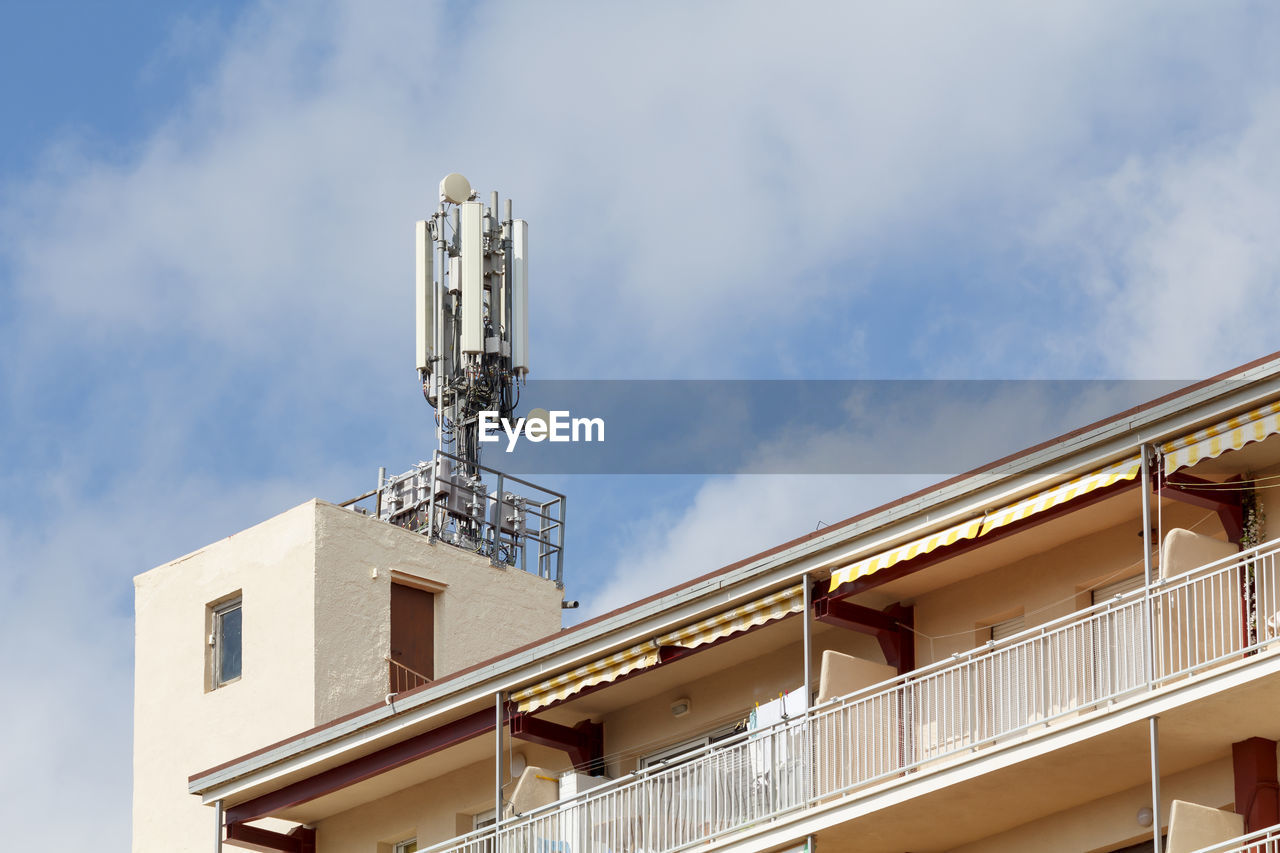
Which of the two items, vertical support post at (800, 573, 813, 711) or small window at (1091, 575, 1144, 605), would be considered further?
vertical support post at (800, 573, 813, 711)

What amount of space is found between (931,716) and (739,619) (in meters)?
2.30

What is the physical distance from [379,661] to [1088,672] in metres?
15.3

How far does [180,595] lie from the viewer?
3622cm

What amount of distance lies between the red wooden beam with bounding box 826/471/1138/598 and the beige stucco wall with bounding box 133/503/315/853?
11897 mm

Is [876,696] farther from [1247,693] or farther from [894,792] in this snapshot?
[1247,693]

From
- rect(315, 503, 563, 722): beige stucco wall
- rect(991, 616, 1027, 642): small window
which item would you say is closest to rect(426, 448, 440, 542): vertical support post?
rect(315, 503, 563, 722): beige stucco wall

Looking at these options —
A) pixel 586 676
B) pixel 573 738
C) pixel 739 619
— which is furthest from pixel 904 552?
pixel 573 738

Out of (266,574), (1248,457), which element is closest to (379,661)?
(266,574)

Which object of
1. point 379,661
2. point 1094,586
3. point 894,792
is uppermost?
point 379,661

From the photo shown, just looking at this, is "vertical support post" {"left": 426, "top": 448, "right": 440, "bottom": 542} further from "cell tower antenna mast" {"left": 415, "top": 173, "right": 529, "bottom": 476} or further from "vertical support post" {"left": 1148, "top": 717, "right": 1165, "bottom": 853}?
"vertical support post" {"left": 1148, "top": 717, "right": 1165, "bottom": 853}

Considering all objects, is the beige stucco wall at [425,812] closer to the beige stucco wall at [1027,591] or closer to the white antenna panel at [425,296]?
the beige stucco wall at [1027,591]

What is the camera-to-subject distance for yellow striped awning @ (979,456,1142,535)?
21.6 metres

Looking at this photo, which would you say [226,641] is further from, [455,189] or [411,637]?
[455,189]

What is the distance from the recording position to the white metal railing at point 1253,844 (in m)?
19.2
